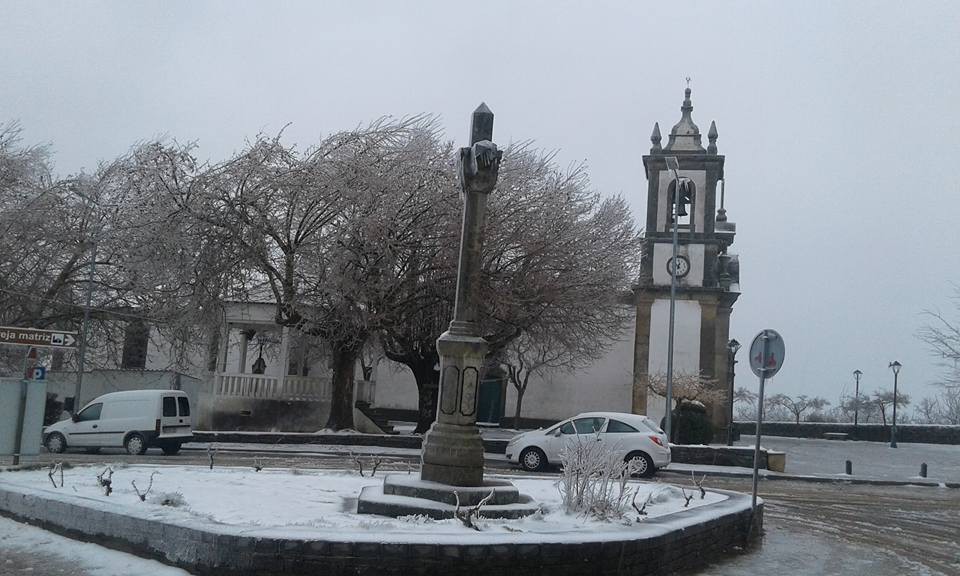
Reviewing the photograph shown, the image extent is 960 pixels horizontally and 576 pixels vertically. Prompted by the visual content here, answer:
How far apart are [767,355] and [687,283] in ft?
87.2

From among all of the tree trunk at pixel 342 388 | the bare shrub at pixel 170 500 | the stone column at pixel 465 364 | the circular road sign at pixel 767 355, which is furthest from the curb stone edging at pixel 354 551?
the tree trunk at pixel 342 388

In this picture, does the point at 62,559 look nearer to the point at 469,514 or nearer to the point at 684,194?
the point at 469,514

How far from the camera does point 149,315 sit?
1106 inches

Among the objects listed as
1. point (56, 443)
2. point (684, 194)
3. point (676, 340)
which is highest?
point (684, 194)

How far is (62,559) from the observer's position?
7371mm

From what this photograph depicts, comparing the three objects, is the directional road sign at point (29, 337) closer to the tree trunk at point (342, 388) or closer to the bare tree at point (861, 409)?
the tree trunk at point (342, 388)

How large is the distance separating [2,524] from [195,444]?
55.3 ft

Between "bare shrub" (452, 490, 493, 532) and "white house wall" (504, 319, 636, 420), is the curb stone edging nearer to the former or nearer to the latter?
"bare shrub" (452, 490, 493, 532)

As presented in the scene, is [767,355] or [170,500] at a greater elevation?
[767,355]

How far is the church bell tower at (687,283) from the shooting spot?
37.0 metres

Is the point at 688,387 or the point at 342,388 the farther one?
the point at 688,387

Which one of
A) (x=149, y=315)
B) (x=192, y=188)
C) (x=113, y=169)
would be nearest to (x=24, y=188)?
(x=113, y=169)

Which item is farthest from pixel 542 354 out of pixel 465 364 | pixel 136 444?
pixel 465 364

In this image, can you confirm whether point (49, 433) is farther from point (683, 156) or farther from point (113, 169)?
point (683, 156)
